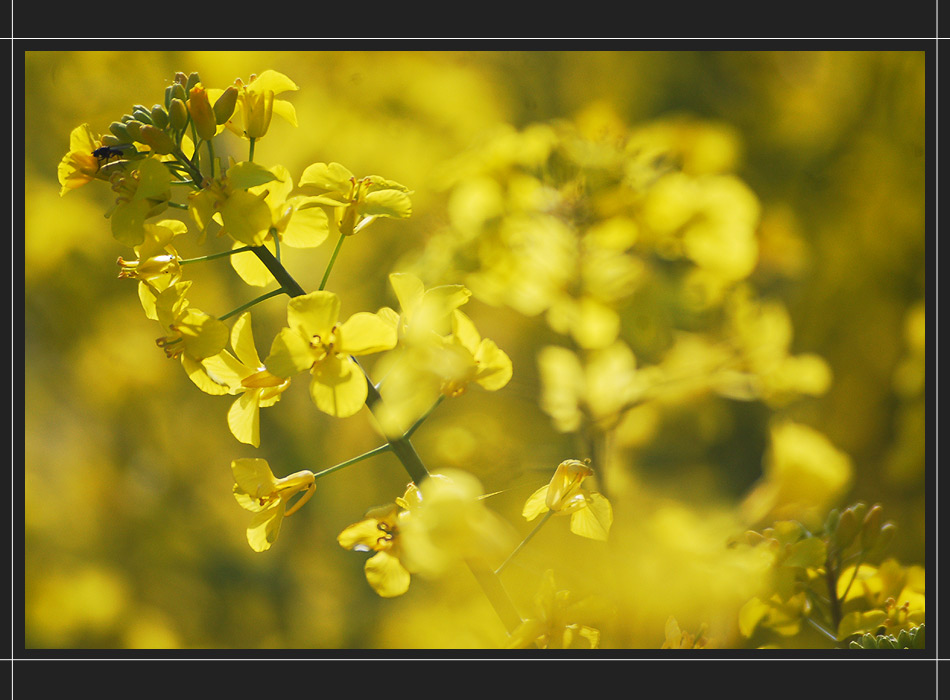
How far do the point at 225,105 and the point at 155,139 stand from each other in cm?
6

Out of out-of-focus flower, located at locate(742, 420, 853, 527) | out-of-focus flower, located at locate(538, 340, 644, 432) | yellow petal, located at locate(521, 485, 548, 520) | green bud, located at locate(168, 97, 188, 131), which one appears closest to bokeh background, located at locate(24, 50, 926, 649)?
out-of-focus flower, located at locate(538, 340, 644, 432)

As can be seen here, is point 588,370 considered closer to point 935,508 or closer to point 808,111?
point 935,508

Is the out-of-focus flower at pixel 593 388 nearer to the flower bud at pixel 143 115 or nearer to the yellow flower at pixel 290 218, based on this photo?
the yellow flower at pixel 290 218

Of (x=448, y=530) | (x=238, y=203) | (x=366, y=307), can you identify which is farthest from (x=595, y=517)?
(x=366, y=307)

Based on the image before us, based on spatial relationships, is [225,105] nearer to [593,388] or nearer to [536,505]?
[536,505]

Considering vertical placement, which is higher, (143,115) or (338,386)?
(143,115)

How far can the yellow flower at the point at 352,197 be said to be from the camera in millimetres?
521

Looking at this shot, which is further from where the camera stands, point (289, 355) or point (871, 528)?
point (871, 528)

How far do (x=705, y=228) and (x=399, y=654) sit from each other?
2.23ft

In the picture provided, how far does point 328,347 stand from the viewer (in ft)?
1.48

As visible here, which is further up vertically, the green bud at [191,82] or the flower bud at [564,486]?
the green bud at [191,82]

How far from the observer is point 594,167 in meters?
0.96

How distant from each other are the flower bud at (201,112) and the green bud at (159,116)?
0.02m

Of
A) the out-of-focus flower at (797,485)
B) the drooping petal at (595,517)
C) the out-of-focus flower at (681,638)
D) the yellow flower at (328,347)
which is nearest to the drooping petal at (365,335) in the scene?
the yellow flower at (328,347)
